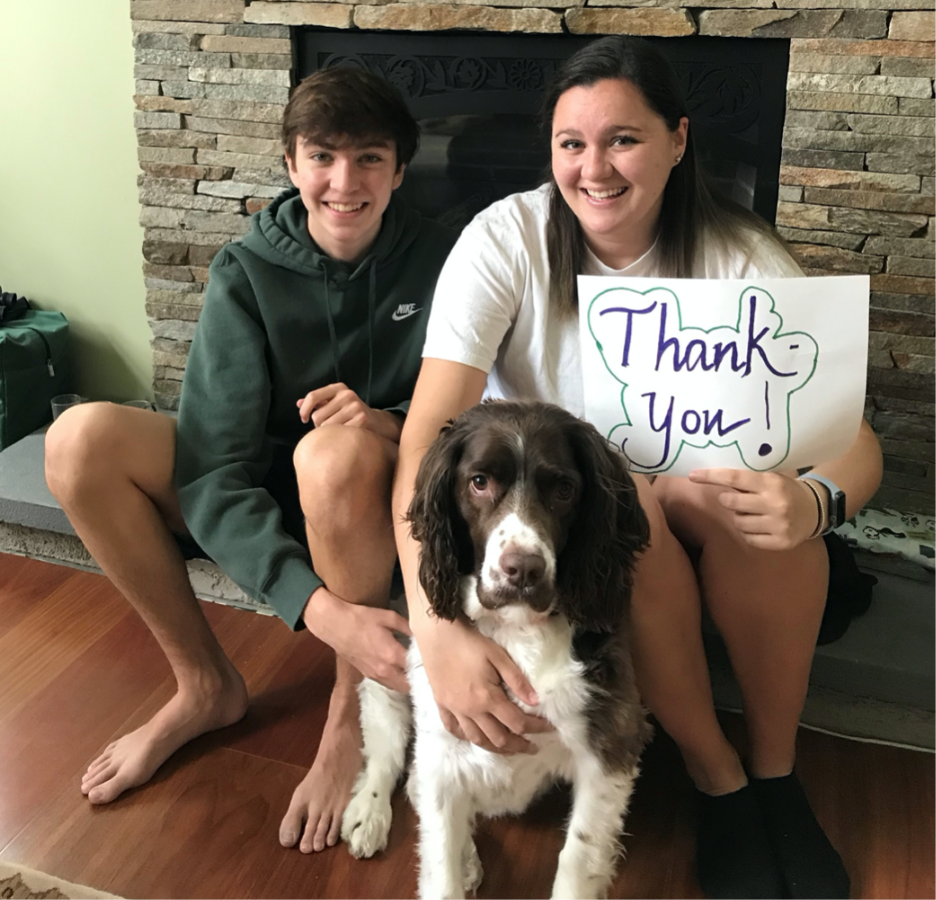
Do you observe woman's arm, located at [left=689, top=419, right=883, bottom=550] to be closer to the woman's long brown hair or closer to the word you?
the word you

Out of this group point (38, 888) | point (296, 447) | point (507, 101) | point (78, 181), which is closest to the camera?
point (38, 888)

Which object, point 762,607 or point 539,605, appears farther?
point 762,607

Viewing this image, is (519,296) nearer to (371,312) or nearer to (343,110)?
(371,312)

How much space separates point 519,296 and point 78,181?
1894 mm

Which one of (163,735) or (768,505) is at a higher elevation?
(768,505)

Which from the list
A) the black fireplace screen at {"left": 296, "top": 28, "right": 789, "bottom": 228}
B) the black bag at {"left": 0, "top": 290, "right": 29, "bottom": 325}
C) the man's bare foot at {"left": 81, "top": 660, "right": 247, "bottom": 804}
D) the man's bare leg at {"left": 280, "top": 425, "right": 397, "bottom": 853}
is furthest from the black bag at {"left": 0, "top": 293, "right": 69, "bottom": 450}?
the man's bare leg at {"left": 280, "top": 425, "right": 397, "bottom": 853}

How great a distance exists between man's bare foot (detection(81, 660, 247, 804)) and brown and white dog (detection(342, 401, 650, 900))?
51 centimetres

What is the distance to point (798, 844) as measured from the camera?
4.57 ft

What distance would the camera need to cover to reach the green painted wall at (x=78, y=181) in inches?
97.7

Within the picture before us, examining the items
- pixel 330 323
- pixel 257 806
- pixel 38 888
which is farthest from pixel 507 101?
pixel 38 888

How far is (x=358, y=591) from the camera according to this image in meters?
1.43

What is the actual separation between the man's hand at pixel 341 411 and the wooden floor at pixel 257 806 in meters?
0.67

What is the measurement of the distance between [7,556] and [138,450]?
3.51 ft

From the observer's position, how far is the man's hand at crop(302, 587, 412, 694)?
137 cm
